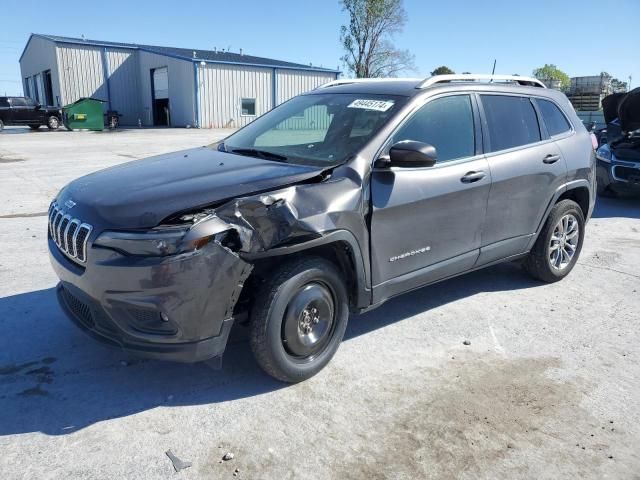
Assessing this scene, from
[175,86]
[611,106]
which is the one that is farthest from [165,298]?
[175,86]

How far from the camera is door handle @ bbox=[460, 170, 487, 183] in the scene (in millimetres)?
4043

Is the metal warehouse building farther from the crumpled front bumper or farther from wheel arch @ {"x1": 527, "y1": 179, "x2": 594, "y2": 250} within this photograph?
the crumpled front bumper

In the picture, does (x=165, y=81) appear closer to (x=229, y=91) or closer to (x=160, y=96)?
(x=160, y=96)

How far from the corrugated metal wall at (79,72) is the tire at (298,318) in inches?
1401

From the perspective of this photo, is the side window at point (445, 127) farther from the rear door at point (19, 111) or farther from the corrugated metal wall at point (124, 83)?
the corrugated metal wall at point (124, 83)

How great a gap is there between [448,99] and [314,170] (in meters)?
1.39

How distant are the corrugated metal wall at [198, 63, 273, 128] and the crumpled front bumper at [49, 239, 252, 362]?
3107 centimetres

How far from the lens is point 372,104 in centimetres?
396

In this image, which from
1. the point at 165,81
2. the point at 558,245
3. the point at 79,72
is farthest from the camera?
the point at 165,81

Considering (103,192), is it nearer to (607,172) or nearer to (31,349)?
(31,349)

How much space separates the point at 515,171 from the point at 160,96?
35015 millimetres

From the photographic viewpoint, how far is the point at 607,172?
9.34m

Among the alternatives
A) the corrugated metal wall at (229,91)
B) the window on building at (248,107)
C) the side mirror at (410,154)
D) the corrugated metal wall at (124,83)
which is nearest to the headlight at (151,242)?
the side mirror at (410,154)

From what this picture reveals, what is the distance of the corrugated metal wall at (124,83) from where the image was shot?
35.5m
